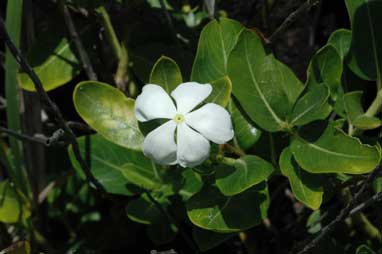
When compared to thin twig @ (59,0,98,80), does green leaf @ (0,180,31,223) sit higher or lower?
lower

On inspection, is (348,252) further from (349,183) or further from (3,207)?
(3,207)

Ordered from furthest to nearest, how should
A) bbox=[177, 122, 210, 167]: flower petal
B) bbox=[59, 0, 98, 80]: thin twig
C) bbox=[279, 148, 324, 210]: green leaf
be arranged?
bbox=[59, 0, 98, 80]: thin twig, bbox=[279, 148, 324, 210]: green leaf, bbox=[177, 122, 210, 167]: flower petal

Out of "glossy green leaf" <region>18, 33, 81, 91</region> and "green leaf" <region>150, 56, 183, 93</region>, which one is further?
"glossy green leaf" <region>18, 33, 81, 91</region>

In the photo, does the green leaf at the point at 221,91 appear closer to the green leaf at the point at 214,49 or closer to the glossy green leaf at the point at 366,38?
the green leaf at the point at 214,49

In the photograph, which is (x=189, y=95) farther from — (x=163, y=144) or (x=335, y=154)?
(x=335, y=154)

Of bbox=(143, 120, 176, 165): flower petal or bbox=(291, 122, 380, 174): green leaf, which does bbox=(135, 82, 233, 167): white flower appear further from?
bbox=(291, 122, 380, 174): green leaf

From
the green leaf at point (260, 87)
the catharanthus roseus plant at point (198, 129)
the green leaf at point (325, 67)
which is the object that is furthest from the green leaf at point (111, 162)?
the green leaf at point (325, 67)

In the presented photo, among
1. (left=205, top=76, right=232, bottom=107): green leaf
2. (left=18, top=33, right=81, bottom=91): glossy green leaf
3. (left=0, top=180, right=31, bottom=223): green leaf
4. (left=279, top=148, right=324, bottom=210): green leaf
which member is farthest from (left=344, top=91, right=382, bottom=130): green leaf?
(left=0, top=180, right=31, bottom=223): green leaf

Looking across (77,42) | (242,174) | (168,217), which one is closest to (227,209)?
(242,174)
